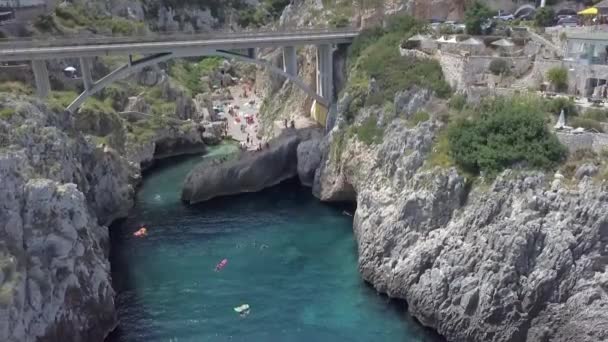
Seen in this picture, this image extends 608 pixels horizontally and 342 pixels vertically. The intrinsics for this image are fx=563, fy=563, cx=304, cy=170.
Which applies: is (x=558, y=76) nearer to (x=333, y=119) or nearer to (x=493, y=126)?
(x=493, y=126)

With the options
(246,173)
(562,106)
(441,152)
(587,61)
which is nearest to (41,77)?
(246,173)

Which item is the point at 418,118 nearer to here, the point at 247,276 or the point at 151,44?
the point at 247,276

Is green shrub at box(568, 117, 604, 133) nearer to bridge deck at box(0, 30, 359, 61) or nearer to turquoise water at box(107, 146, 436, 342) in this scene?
turquoise water at box(107, 146, 436, 342)

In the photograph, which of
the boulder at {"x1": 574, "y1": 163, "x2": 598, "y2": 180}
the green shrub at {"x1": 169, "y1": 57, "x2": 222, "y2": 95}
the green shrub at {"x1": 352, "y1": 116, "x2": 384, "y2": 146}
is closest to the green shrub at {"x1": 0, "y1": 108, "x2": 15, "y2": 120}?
the green shrub at {"x1": 352, "y1": 116, "x2": 384, "y2": 146}

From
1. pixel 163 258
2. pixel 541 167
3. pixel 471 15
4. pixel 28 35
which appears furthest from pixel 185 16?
pixel 541 167

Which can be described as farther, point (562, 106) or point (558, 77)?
point (558, 77)

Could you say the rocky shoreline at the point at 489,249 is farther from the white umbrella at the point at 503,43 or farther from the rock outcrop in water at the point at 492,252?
the white umbrella at the point at 503,43
